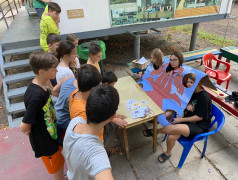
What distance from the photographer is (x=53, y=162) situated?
2016 millimetres

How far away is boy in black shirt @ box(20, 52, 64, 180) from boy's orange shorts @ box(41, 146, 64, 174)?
1.3 inches

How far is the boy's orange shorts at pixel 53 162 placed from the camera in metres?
1.98

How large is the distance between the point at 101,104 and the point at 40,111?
2.93 ft

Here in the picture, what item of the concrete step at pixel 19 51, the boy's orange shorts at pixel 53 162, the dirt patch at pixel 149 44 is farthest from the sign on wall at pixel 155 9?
the boy's orange shorts at pixel 53 162

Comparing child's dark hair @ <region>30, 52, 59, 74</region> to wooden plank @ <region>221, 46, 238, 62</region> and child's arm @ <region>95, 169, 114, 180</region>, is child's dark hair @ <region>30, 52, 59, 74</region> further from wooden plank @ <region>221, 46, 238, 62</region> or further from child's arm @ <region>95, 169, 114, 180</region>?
wooden plank @ <region>221, 46, 238, 62</region>

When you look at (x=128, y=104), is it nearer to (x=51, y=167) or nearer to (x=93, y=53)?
(x=93, y=53)

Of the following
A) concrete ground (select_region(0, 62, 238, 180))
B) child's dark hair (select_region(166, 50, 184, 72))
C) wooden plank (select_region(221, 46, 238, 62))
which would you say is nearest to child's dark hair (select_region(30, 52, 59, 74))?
concrete ground (select_region(0, 62, 238, 180))

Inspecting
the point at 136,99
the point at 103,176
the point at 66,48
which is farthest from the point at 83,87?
the point at 136,99

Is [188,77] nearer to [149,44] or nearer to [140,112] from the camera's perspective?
[140,112]

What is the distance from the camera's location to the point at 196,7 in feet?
19.3

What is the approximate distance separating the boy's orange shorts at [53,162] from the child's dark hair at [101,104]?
113 cm

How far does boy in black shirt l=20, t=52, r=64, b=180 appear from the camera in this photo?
1.66m

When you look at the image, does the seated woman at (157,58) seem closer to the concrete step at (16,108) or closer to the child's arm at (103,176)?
the child's arm at (103,176)

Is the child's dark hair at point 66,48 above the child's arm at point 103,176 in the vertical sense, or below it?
above
